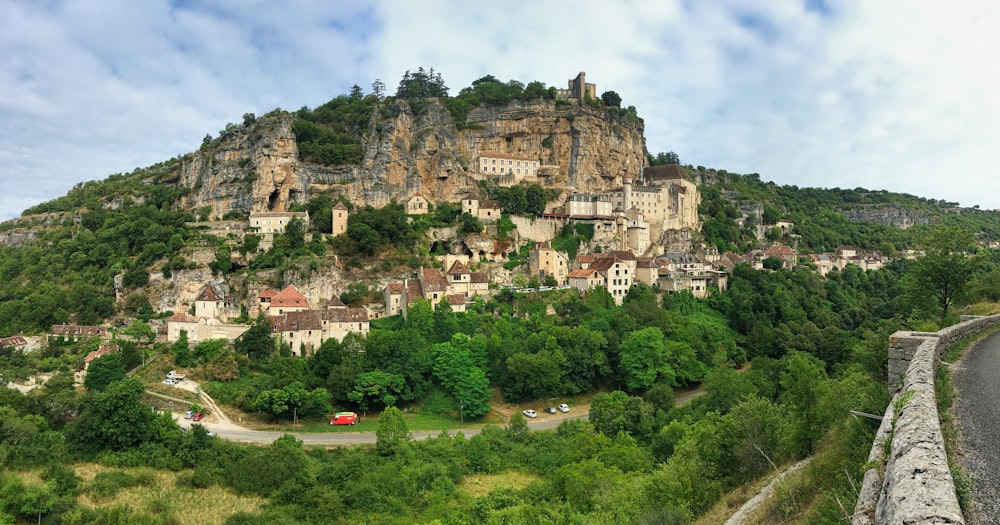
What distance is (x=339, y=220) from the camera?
184ft

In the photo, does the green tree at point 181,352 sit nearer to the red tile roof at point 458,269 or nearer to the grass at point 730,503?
the red tile roof at point 458,269

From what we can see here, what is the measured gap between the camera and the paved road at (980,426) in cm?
621

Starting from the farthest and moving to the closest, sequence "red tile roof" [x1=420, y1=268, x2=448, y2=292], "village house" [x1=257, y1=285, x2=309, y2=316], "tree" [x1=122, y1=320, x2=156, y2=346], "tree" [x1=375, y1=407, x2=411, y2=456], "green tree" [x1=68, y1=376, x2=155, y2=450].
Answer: "red tile roof" [x1=420, y1=268, x2=448, y2=292] → "village house" [x1=257, y1=285, x2=309, y2=316] → "tree" [x1=122, y1=320, x2=156, y2=346] → "tree" [x1=375, y1=407, x2=411, y2=456] → "green tree" [x1=68, y1=376, x2=155, y2=450]

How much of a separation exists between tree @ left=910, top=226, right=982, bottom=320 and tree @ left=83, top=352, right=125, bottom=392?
148ft

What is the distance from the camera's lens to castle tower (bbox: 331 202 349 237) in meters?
55.7

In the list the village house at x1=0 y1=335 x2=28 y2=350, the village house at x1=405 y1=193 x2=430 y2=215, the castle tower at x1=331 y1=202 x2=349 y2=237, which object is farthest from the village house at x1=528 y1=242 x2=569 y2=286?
the village house at x1=0 y1=335 x2=28 y2=350

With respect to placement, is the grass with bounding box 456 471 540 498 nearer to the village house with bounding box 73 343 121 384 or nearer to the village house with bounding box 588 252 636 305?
the village house with bounding box 73 343 121 384

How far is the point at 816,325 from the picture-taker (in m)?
53.3

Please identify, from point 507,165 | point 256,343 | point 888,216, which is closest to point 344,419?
point 256,343

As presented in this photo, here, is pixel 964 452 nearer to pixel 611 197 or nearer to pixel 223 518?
pixel 223 518

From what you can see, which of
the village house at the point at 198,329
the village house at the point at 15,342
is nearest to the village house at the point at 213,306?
the village house at the point at 198,329

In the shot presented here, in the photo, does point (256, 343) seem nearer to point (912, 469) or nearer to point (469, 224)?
point (469, 224)

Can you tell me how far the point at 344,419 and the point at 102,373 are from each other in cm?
1590

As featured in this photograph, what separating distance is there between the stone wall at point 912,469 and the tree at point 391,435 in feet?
84.2
